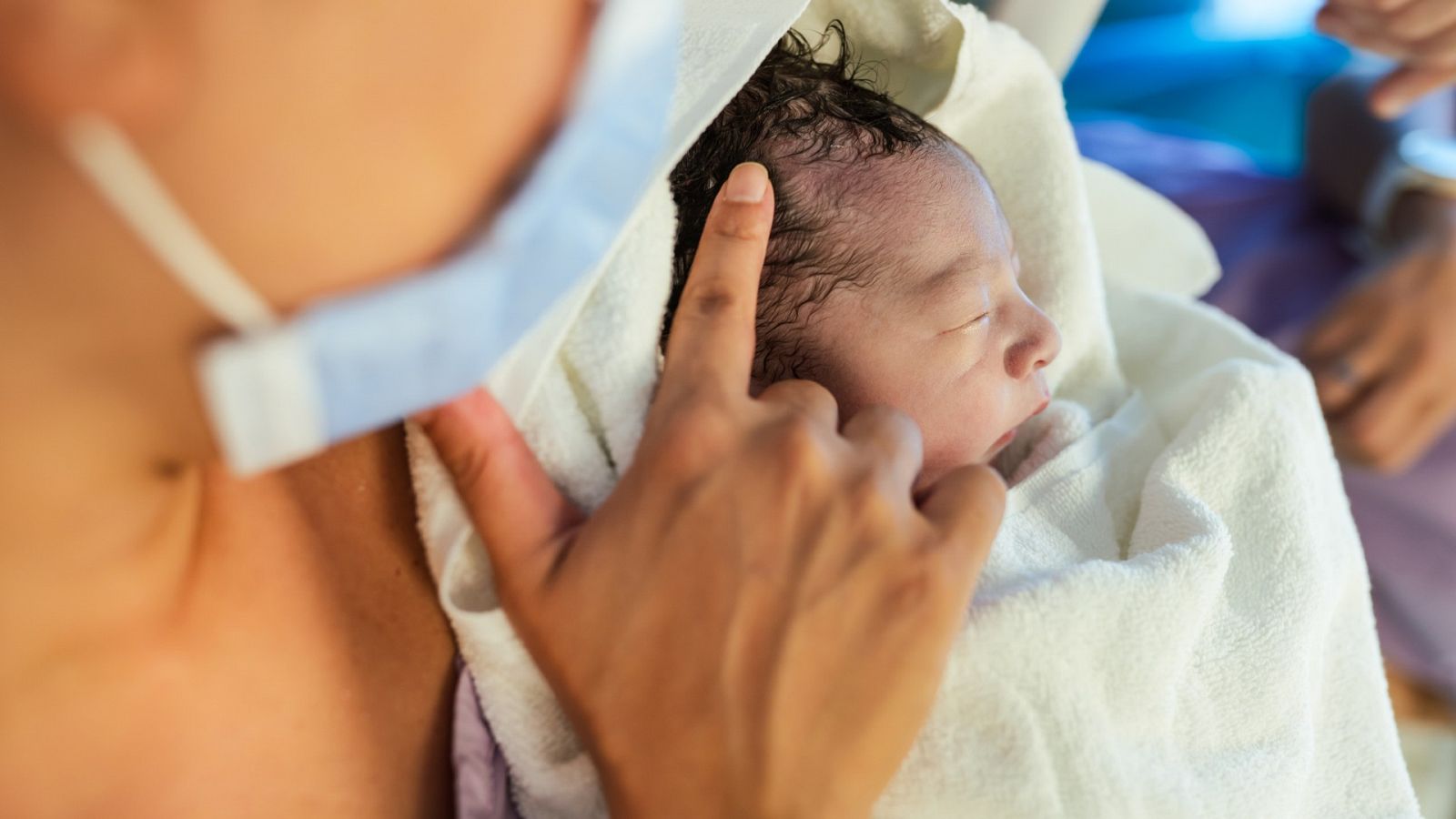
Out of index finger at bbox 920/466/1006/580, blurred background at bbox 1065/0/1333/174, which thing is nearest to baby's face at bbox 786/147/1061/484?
index finger at bbox 920/466/1006/580

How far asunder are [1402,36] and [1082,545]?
2.71 ft

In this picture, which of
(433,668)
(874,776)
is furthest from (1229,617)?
(433,668)

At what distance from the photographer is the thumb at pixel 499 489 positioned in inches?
24.1

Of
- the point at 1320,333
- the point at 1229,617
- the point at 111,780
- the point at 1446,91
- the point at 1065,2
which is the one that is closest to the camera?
the point at 111,780

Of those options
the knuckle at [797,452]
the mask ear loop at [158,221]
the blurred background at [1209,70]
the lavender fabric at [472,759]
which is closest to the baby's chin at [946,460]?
the knuckle at [797,452]

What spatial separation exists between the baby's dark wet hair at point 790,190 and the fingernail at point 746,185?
0.11 metres

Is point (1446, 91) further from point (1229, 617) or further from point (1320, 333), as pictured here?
point (1229, 617)

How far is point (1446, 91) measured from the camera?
1.74 meters

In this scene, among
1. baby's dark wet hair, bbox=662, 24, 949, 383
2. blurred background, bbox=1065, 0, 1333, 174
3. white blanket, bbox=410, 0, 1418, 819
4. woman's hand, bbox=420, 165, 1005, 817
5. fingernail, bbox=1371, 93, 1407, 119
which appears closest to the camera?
woman's hand, bbox=420, 165, 1005, 817

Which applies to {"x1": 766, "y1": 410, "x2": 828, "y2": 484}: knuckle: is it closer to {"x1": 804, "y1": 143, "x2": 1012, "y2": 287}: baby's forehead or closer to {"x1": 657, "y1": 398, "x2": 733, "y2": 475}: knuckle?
{"x1": 657, "y1": 398, "x2": 733, "y2": 475}: knuckle

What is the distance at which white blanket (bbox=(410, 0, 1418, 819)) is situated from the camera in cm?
68

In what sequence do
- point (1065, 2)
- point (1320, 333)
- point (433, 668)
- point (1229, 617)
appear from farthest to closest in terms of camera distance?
point (1320, 333) → point (1065, 2) → point (1229, 617) → point (433, 668)

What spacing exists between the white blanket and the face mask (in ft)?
0.56

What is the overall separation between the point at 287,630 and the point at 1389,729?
88cm
